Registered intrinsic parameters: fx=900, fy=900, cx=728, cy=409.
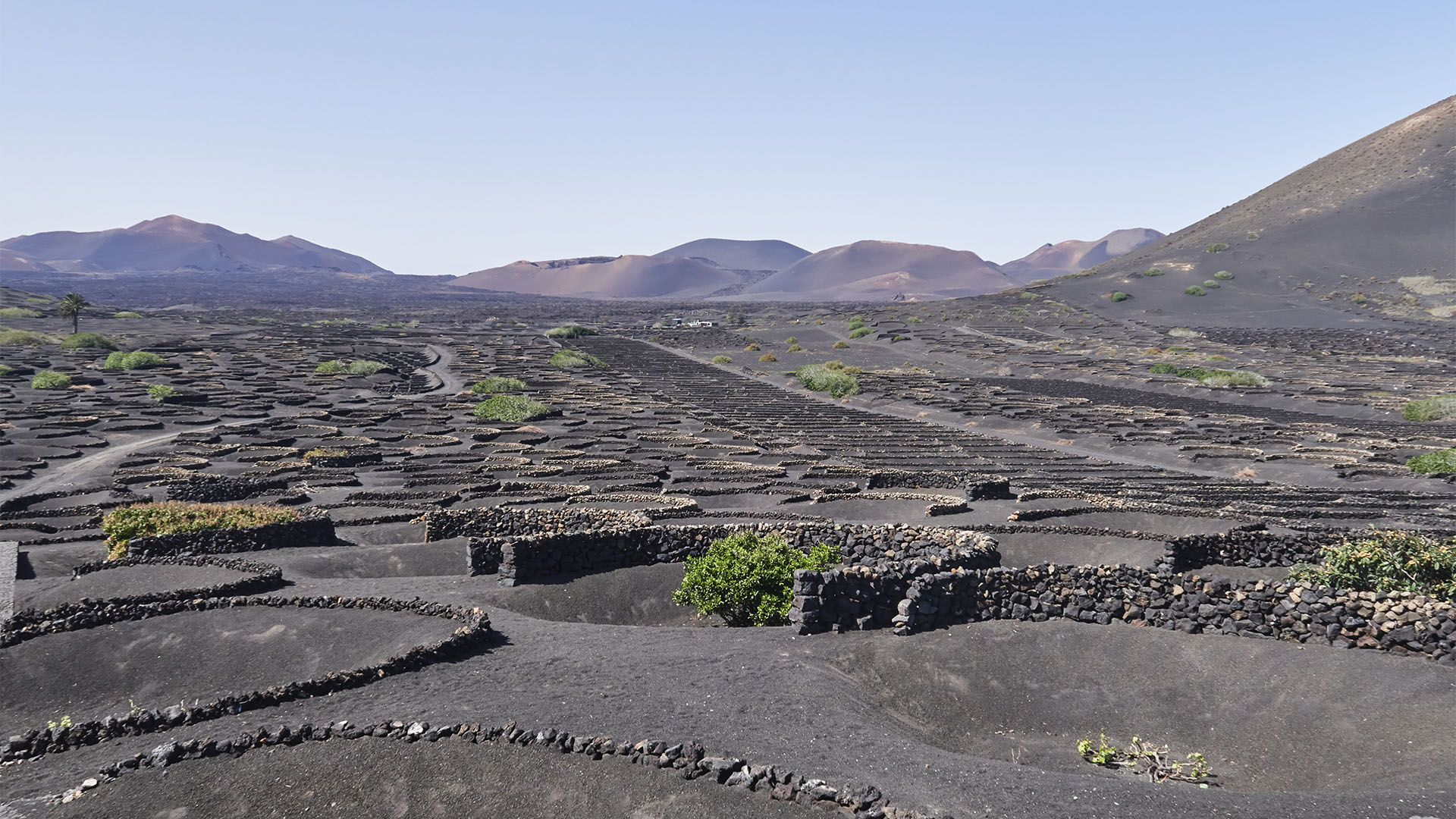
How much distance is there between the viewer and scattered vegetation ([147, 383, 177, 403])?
206 feet

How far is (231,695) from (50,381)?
222 ft

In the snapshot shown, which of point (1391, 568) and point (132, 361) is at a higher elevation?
point (132, 361)

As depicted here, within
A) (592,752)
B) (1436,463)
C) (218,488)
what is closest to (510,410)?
(218,488)

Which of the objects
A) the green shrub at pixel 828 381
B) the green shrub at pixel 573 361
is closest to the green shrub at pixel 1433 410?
the green shrub at pixel 828 381

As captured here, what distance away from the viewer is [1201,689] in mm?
14820

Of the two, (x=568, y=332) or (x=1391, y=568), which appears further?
(x=568, y=332)

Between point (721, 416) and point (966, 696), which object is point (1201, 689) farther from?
point (721, 416)

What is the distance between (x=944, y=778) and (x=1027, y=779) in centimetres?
102

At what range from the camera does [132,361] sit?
8044 centimetres

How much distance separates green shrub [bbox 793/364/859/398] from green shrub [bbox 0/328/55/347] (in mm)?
80479

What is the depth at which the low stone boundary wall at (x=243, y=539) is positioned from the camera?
24719mm

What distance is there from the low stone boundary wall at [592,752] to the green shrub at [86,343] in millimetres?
101681

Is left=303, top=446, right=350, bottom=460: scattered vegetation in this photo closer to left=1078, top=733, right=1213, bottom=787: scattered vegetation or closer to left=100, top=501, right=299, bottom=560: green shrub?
left=100, top=501, right=299, bottom=560: green shrub

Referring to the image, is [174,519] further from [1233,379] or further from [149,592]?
[1233,379]
